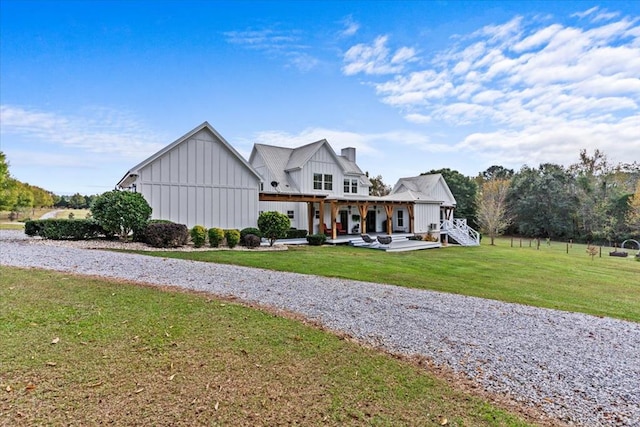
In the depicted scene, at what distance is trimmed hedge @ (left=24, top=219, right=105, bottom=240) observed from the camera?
14.0m

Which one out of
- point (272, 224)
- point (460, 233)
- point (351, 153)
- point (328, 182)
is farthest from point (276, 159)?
point (460, 233)

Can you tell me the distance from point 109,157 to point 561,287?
90.5 ft

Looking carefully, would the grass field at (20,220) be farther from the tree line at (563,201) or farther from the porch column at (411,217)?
the tree line at (563,201)

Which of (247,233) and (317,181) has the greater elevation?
(317,181)

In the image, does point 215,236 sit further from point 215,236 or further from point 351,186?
point 351,186

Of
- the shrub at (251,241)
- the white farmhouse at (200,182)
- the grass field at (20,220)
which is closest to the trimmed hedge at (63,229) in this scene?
the white farmhouse at (200,182)

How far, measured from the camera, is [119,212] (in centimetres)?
1393

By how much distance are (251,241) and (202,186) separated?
4132 mm

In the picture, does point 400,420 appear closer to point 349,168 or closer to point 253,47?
point 253,47

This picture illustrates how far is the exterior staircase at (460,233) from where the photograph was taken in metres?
28.3

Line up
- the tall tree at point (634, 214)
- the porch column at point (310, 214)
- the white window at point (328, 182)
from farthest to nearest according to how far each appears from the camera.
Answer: the tall tree at point (634, 214) → the white window at point (328, 182) → the porch column at point (310, 214)

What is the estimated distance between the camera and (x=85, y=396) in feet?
10.8

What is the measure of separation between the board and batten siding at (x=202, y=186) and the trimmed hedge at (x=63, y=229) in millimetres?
2622

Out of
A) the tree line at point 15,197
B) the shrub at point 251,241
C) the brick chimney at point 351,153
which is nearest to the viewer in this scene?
the shrub at point 251,241
